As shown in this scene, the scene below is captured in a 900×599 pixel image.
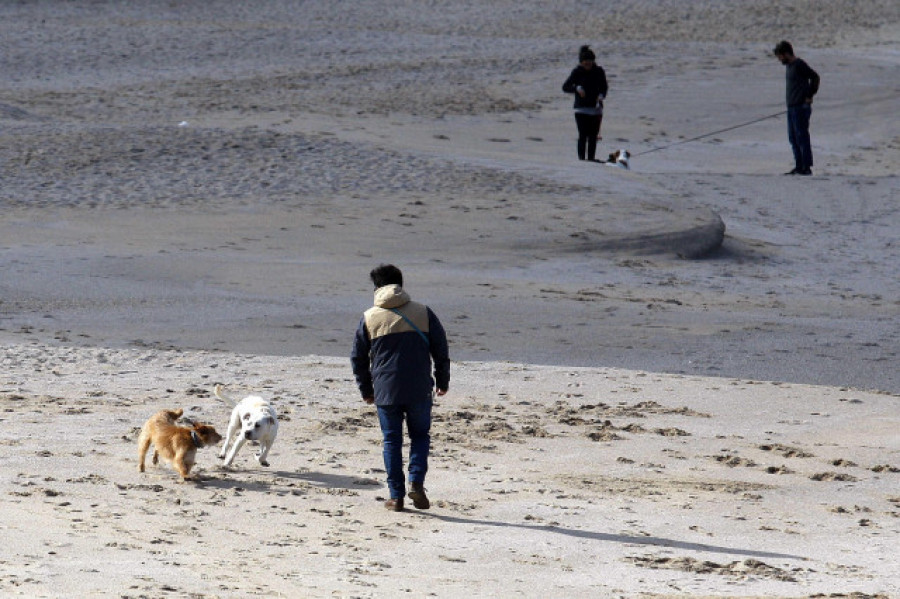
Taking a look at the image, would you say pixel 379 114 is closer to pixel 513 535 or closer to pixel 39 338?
pixel 39 338

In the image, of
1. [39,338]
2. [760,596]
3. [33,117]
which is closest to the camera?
[760,596]

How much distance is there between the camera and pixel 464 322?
12289 mm

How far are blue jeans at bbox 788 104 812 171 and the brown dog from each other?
1355 centimetres

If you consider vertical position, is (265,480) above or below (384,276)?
below

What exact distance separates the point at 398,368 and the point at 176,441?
1.30 metres

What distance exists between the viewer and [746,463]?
8.29 m

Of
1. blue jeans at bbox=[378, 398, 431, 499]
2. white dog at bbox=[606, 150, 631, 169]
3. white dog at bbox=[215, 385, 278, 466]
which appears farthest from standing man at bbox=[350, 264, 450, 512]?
white dog at bbox=[606, 150, 631, 169]

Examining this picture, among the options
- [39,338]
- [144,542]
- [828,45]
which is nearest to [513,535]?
[144,542]

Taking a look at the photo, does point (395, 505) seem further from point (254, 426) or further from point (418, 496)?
point (254, 426)

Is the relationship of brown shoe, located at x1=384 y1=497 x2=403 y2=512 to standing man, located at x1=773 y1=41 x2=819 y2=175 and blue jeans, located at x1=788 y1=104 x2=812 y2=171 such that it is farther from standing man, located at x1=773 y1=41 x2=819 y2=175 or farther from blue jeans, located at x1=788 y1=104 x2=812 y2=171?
blue jeans, located at x1=788 y1=104 x2=812 y2=171

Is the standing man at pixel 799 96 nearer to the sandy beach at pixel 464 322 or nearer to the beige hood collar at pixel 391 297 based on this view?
the sandy beach at pixel 464 322

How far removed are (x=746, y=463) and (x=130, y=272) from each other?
23.8ft

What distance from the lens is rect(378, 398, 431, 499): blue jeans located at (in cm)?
707

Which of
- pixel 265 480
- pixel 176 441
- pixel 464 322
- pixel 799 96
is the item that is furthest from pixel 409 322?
pixel 799 96
